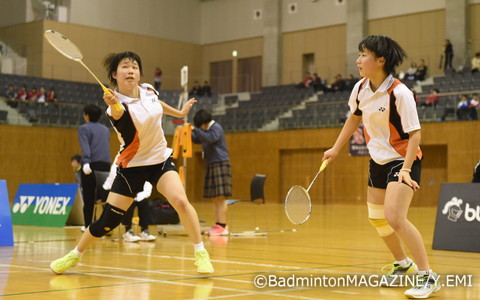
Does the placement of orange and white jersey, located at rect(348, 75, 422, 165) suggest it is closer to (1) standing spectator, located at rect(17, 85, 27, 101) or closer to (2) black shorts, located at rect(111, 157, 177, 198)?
(2) black shorts, located at rect(111, 157, 177, 198)

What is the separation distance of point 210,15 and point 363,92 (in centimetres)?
3216

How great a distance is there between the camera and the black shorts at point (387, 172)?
5.27 m

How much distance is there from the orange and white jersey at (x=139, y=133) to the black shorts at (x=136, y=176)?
49 millimetres

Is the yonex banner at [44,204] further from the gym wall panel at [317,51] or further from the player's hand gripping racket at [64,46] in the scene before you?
the gym wall panel at [317,51]

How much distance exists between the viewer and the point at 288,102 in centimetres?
3025

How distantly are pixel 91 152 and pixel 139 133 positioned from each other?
4965 mm

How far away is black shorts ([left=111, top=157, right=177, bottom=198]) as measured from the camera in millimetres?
6220

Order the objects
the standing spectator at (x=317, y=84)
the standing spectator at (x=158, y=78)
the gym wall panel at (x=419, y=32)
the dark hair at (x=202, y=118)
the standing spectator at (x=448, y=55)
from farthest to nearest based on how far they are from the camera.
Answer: the standing spectator at (x=158, y=78) → the standing spectator at (x=317, y=84) → the gym wall panel at (x=419, y=32) → the standing spectator at (x=448, y=55) → the dark hair at (x=202, y=118)

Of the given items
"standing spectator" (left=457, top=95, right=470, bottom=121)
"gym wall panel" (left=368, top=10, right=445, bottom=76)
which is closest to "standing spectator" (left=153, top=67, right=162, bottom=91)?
"gym wall panel" (left=368, top=10, right=445, bottom=76)

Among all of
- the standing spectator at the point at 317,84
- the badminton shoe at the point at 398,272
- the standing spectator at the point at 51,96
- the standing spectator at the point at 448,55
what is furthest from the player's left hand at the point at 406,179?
the standing spectator at the point at 317,84

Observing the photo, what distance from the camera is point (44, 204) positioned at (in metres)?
14.0

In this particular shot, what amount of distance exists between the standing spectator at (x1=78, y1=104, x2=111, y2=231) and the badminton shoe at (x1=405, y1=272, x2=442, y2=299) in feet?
21.4

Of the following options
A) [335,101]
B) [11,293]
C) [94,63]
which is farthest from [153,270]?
[94,63]

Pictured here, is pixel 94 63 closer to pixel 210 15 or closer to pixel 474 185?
pixel 210 15
